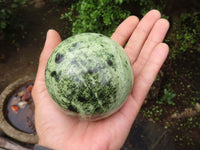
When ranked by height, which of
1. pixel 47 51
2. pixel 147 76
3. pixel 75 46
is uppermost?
pixel 75 46

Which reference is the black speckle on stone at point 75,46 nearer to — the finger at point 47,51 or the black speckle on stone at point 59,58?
the black speckle on stone at point 59,58

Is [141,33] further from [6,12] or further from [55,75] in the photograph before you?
[6,12]

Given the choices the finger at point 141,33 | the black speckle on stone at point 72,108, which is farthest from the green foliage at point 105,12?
the black speckle on stone at point 72,108

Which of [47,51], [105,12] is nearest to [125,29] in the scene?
[105,12]

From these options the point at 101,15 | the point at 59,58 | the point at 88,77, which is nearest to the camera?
the point at 88,77

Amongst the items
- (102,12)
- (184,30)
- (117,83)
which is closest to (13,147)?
(117,83)

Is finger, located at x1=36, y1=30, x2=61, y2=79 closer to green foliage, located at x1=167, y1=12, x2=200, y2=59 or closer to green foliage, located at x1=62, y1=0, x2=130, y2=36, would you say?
green foliage, located at x1=62, y1=0, x2=130, y2=36

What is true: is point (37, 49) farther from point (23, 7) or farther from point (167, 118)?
point (167, 118)
